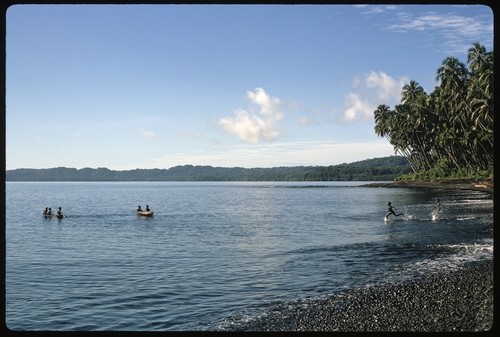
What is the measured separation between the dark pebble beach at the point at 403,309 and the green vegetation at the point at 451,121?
45.9m

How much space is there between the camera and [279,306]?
15.9m

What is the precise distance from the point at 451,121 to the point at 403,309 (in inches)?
2724

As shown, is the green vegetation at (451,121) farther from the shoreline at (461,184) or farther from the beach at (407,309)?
the beach at (407,309)

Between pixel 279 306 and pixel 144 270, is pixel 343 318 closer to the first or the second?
pixel 279 306

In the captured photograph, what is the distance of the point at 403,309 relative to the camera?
44.9 ft

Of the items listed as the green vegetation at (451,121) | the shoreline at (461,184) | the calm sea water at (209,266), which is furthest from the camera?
the shoreline at (461,184)

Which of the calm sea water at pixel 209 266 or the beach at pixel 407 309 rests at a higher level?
the beach at pixel 407 309

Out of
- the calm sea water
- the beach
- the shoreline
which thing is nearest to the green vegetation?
the shoreline

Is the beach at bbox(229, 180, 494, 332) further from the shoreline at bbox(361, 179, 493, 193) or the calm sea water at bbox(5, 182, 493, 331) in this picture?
the shoreline at bbox(361, 179, 493, 193)

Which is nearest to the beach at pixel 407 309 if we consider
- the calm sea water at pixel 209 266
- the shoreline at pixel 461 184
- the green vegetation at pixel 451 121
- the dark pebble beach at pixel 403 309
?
the dark pebble beach at pixel 403 309

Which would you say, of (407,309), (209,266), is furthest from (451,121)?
(407,309)

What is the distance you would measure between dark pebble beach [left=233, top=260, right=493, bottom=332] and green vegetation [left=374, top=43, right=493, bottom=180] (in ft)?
151

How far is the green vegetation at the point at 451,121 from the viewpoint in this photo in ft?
203

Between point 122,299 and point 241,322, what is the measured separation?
5890 millimetres
